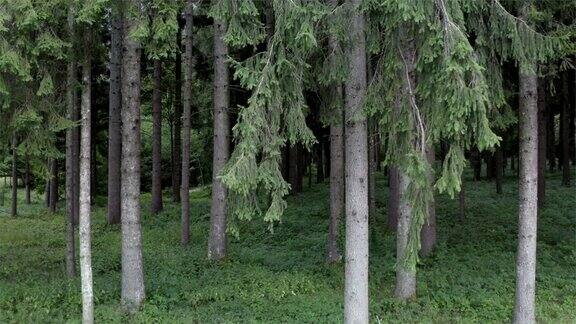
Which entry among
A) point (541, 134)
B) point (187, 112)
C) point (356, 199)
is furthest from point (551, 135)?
point (356, 199)

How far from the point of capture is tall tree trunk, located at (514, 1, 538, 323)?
8.26 metres

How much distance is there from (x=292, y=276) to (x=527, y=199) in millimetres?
5173

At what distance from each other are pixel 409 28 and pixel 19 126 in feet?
23.4

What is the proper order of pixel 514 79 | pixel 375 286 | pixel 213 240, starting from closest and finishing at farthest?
pixel 375 286 < pixel 213 240 < pixel 514 79

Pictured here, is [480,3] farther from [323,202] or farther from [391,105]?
[323,202]

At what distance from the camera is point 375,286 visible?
A: 10.5m

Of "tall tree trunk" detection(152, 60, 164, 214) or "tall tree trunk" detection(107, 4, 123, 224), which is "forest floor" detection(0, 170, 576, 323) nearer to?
"tall tree trunk" detection(107, 4, 123, 224)

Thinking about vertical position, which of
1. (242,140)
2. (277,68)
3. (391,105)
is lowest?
(242,140)

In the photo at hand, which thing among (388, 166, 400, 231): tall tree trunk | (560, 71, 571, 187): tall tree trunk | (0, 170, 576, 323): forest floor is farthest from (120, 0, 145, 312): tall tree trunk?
(560, 71, 571, 187): tall tree trunk

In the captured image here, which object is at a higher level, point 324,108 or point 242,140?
point 324,108

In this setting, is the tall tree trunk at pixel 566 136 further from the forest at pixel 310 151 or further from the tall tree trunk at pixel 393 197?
the tall tree trunk at pixel 393 197

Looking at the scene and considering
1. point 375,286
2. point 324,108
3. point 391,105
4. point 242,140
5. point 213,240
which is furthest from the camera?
point 213,240

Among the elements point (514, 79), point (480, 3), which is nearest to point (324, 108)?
point (480, 3)

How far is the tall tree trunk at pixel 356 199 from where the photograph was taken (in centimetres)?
764
